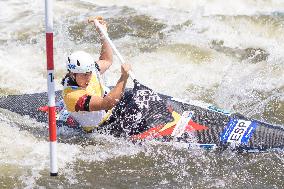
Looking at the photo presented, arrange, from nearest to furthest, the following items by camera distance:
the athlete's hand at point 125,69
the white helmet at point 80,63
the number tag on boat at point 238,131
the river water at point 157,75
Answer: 1. the athlete's hand at point 125,69
2. the river water at point 157,75
3. the white helmet at point 80,63
4. the number tag on boat at point 238,131

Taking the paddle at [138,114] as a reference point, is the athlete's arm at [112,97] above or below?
above

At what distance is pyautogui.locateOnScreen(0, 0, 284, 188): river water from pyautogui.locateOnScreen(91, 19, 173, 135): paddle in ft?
0.58

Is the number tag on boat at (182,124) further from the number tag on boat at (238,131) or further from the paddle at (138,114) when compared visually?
the number tag on boat at (238,131)

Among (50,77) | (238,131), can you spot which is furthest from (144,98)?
(50,77)

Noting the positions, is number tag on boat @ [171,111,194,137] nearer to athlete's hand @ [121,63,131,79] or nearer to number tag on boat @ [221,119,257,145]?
number tag on boat @ [221,119,257,145]

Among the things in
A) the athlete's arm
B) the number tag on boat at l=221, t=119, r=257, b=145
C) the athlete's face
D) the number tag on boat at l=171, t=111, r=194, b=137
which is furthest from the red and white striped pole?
the number tag on boat at l=221, t=119, r=257, b=145

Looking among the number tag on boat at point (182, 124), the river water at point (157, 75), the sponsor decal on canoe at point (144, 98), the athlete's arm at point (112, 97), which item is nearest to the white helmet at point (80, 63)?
the athlete's arm at point (112, 97)

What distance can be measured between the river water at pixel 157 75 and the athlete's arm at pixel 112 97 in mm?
625

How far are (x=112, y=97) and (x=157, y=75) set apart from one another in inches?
Result: 136

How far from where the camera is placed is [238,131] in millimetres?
6246

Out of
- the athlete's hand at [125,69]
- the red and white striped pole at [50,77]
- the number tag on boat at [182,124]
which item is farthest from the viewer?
the number tag on boat at [182,124]

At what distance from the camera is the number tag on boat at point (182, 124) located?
633cm

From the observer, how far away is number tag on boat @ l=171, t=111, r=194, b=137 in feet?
20.8

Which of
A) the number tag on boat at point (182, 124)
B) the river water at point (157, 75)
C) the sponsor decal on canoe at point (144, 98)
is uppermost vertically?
the sponsor decal on canoe at point (144, 98)
